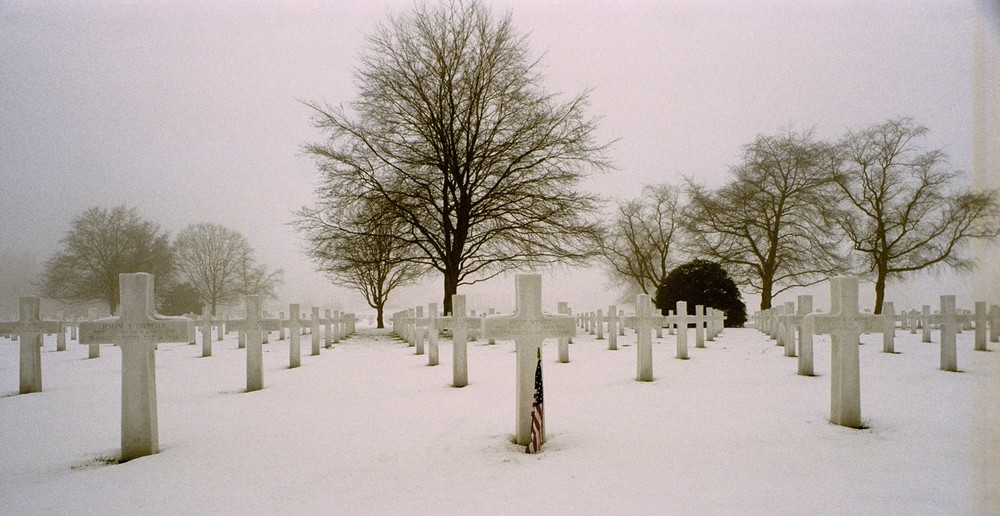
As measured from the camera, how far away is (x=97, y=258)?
2805cm

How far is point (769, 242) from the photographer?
74.3ft

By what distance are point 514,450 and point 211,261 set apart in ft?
124

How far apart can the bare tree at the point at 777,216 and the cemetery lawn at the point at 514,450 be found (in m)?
15.8

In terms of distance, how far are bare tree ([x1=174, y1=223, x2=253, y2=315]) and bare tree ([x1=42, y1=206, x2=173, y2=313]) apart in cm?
548

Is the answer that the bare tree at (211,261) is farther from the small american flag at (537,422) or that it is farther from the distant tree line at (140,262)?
the small american flag at (537,422)

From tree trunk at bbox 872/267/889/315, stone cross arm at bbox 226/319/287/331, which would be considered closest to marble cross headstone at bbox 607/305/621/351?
stone cross arm at bbox 226/319/287/331

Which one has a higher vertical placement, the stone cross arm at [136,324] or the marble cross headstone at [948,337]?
the stone cross arm at [136,324]

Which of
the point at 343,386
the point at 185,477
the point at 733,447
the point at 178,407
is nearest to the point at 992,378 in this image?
the point at 733,447

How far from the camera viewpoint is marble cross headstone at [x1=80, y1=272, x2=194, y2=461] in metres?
4.24

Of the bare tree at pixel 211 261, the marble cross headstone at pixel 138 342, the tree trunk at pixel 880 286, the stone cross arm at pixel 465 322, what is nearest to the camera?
the marble cross headstone at pixel 138 342

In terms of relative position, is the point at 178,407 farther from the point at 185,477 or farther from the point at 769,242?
the point at 769,242

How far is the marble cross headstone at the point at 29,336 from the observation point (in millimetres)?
7473

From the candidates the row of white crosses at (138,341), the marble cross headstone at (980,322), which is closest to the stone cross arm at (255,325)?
Result: the row of white crosses at (138,341)

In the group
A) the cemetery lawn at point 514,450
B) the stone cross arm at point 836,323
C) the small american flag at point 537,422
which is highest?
the stone cross arm at point 836,323
